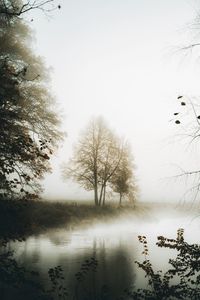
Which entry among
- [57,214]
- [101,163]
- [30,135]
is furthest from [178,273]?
[101,163]

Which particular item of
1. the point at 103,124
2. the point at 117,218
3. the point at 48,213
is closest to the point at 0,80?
the point at 48,213

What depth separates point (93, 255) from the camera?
18766 millimetres

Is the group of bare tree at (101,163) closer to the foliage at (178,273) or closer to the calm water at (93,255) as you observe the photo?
the calm water at (93,255)

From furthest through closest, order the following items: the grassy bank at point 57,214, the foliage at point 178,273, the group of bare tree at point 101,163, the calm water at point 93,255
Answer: the group of bare tree at point 101,163
the grassy bank at point 57,214
the calm water at point 93,255
the foliage at point 178,273

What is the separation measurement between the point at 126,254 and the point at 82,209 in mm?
11694

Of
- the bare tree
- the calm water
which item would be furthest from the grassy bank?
the bare tree

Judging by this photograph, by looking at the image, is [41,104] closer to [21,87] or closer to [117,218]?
[21,87]

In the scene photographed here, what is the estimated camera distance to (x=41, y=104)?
58.6 feet

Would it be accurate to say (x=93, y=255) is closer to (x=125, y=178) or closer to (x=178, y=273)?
(x=178, y=273)

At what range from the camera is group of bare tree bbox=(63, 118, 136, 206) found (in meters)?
38.5

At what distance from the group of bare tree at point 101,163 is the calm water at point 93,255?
30.0 ft

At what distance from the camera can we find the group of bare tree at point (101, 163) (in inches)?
1516

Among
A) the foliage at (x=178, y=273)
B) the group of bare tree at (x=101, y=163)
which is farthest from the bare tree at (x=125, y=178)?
the foliage at (x=178, y=273)

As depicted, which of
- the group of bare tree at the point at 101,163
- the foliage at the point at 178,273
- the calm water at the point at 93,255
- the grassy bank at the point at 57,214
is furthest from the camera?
A: the group of bare tree at the point at 101,163
